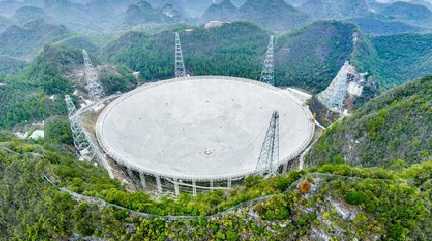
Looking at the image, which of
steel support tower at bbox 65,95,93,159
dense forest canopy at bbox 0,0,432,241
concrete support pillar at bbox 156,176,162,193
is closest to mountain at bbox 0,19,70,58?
dense forest canopy at bbox 0,0,432,241

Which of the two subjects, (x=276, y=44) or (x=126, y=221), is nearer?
(x=126, y=221)

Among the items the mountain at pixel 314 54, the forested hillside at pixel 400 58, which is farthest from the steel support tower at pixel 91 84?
the forested hillside at pixel 400 58

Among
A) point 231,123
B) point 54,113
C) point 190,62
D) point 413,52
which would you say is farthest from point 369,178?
point 413,52

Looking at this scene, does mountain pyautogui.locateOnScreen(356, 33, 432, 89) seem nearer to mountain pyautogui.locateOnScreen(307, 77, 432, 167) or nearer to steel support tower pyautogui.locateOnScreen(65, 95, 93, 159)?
mountain pyautogui.locateOnScreen(307, 77, 432, 167)

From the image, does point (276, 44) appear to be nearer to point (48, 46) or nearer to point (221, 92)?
point (221, 92)

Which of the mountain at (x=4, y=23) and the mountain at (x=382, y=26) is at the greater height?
the mountain at (x=4, y=23)

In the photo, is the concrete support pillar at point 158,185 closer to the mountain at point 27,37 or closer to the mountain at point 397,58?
the mountain at point 397,58
